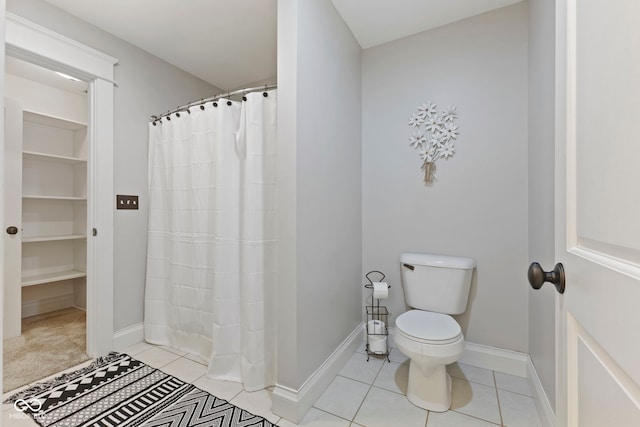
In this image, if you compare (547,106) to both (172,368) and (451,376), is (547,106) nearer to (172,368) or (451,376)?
(451,376)

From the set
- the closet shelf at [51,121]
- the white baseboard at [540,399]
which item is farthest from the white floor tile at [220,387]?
the closet shelf at [51,121]

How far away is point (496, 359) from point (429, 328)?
2.34ft

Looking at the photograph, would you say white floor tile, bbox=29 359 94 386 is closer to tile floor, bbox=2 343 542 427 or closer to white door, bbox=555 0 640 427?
tile floor, bbox=2 343 542 427

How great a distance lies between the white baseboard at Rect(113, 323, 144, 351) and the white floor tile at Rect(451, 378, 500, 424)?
228 cm

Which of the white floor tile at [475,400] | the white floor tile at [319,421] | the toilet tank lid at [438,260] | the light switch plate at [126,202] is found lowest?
the white floor tile at [319,421]

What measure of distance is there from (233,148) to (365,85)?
1183 mm

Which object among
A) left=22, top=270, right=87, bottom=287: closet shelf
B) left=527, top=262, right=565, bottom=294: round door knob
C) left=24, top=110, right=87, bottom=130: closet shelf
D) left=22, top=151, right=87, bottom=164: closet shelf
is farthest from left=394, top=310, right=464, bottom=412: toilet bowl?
left=24, top=110, right=87, bottom=130: closet shelf

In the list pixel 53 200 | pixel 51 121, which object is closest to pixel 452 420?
pixel 53 200

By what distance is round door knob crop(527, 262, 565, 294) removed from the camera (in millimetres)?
666

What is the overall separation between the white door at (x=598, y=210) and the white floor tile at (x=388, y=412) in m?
0.90

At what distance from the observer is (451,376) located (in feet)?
5.78

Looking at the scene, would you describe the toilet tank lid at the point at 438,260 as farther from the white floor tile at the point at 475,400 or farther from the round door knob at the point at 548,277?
the round door knob at the point at 548,277

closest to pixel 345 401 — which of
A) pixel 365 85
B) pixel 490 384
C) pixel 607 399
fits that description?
pixel 490 384

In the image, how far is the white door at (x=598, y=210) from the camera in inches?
15.8
